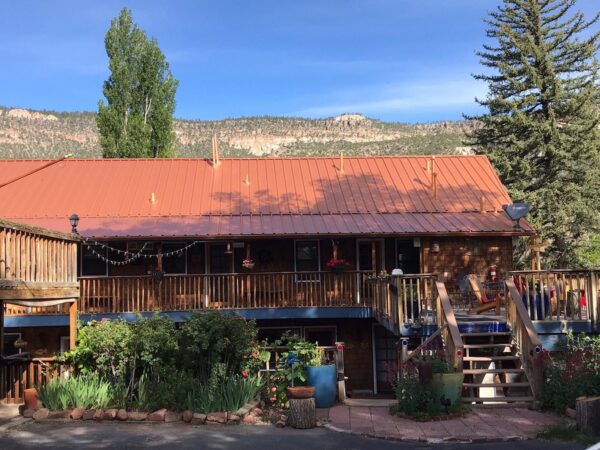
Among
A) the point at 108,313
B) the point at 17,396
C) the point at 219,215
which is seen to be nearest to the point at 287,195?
the point at 219,215

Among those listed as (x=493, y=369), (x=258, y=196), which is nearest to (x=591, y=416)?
(x=493, y=369)

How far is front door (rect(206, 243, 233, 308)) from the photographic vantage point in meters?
17.0

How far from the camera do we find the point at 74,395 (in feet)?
33.2

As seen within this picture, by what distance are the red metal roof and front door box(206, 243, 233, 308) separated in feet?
3.19

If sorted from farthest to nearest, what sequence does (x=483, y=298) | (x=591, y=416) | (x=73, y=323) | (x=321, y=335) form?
(x=321, y=335), (x=483, y=298), (x=73, y=323), (x=591, y=416)

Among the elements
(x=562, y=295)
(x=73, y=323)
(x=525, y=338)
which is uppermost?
(x=562, y=295)

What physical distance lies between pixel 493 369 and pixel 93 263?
492 inches

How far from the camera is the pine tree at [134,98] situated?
3069 cm

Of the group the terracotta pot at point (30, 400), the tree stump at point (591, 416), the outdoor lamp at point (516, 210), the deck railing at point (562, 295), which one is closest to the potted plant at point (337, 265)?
the outdoor lamp at point (516, 210)

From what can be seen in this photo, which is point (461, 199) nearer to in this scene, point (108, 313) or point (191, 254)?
point (191, 254)

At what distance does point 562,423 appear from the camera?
895cm

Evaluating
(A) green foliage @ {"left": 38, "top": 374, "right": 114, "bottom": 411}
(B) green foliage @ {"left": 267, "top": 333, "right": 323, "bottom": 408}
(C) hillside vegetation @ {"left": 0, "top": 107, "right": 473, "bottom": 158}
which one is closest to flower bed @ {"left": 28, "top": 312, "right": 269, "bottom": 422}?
(A) green foliage @ {"left": 38, "top": 374, "right": 114, "bottom": 411}

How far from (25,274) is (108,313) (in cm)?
623

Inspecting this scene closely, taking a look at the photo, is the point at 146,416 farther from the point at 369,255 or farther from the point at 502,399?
the point at 369,255
